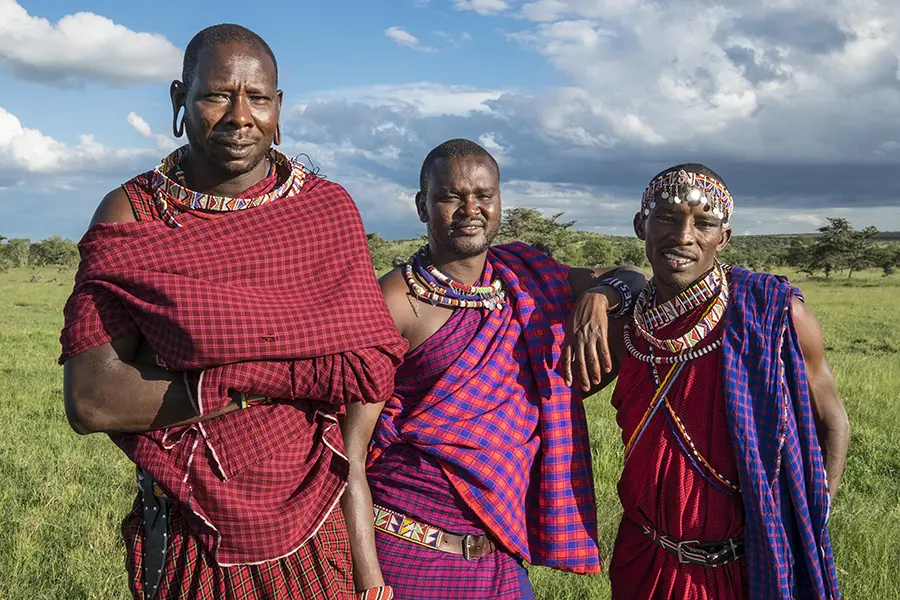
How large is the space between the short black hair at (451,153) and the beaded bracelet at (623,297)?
576 mm

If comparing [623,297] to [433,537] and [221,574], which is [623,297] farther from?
[221,574]

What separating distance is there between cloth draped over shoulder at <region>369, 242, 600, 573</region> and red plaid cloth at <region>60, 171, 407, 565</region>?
52cm

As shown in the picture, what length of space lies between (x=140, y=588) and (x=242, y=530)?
38 cm

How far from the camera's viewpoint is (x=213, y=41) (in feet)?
7.30

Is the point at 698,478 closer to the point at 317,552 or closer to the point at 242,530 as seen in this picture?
the point at 317,552

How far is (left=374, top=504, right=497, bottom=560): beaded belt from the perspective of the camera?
2773 mm

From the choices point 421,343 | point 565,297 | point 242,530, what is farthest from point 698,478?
point 242,530

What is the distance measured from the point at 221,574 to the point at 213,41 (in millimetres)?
1448

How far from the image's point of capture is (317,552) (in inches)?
91.4

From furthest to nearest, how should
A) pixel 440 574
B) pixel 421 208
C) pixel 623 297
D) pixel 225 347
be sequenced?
pixel 421 208 < pixel 623 297 < pixel 440 574 < pixel 225 347

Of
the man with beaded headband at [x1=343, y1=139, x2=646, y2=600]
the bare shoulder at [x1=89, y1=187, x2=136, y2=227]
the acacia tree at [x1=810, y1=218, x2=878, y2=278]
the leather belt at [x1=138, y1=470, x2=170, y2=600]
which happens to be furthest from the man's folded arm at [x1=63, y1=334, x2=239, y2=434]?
the acacia tree at [x1=810, y1=218, x2=878, y2=278]

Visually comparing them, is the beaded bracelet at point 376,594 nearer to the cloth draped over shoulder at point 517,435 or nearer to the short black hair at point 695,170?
the cloth draped over shoulder at point 517,435

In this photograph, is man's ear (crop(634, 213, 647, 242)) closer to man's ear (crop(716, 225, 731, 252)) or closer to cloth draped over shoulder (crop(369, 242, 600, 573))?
man's ear (crop(716, 225, 731, 252))

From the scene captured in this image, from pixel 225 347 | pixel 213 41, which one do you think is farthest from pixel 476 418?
pixel 213 41
